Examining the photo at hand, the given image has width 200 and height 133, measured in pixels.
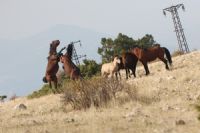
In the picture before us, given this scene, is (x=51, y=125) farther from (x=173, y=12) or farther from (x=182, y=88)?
(x=173, y=12)

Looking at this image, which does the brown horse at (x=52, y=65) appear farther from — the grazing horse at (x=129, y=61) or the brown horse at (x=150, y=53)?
the brown horse at (x=150, y=53)

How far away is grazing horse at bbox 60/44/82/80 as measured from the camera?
2903 cm

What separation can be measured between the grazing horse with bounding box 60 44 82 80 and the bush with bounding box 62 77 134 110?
6555 mm

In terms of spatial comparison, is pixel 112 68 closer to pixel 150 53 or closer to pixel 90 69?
pixel 150 53

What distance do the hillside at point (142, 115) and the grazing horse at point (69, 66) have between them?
3170 millimetres

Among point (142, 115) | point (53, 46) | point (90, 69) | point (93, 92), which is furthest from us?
point (90, 69)

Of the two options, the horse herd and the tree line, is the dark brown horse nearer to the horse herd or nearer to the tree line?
the horse herd

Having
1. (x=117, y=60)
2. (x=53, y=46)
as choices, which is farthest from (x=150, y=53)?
(x=53, y=46)

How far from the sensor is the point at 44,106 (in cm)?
2427

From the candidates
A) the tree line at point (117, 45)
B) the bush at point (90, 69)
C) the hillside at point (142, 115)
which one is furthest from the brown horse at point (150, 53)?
the tree line at point (117, 45)

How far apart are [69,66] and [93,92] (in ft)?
26.0

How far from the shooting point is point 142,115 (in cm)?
1697

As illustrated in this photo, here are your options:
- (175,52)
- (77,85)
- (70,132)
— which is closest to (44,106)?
(77,85)

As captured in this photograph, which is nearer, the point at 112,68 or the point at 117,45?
the point at 112,68
